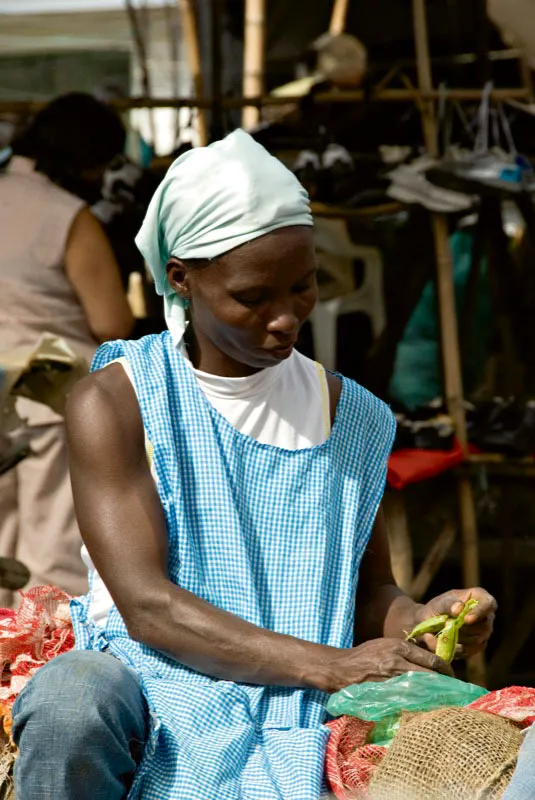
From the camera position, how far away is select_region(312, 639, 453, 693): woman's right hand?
2.57 m

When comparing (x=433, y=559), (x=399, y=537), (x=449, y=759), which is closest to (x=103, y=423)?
(x=449, y=759)

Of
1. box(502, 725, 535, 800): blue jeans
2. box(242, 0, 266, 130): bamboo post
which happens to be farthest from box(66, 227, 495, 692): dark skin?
box(242, 0, 266, 130): bamboo post

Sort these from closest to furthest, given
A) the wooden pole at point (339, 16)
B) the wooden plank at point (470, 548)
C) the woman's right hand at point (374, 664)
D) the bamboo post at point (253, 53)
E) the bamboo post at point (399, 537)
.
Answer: the woman's right hand at point (374, 664) → the bamboo post at point (399, 537) → the wooden plank at point (470, 548) → the bamboo post at point (253, 53) → the wooden pole at point (339, 16)

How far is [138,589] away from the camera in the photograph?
2625 millimetres

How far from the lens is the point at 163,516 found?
9.05 feet

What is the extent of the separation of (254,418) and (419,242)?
2906 mm

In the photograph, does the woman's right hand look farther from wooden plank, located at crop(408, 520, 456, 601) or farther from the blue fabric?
wooden plank, located at crop(408, 520, 456, 601)

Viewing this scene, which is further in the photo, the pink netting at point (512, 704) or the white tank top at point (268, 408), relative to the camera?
the white tank top at point (268, 408)

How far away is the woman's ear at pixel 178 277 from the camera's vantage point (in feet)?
9.50

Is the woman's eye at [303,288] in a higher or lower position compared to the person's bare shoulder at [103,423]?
higher

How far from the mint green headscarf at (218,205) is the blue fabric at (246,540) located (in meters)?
0.22

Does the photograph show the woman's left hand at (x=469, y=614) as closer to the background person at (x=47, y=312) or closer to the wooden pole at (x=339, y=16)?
the background person at (x=47, y=312)

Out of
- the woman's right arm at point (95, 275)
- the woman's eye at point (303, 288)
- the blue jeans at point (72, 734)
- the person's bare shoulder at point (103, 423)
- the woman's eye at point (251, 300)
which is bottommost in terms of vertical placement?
the woman's right arm at point (95, 275)

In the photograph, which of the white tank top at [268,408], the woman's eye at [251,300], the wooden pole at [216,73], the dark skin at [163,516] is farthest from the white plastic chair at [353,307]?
the woman's eye at [251,300]
